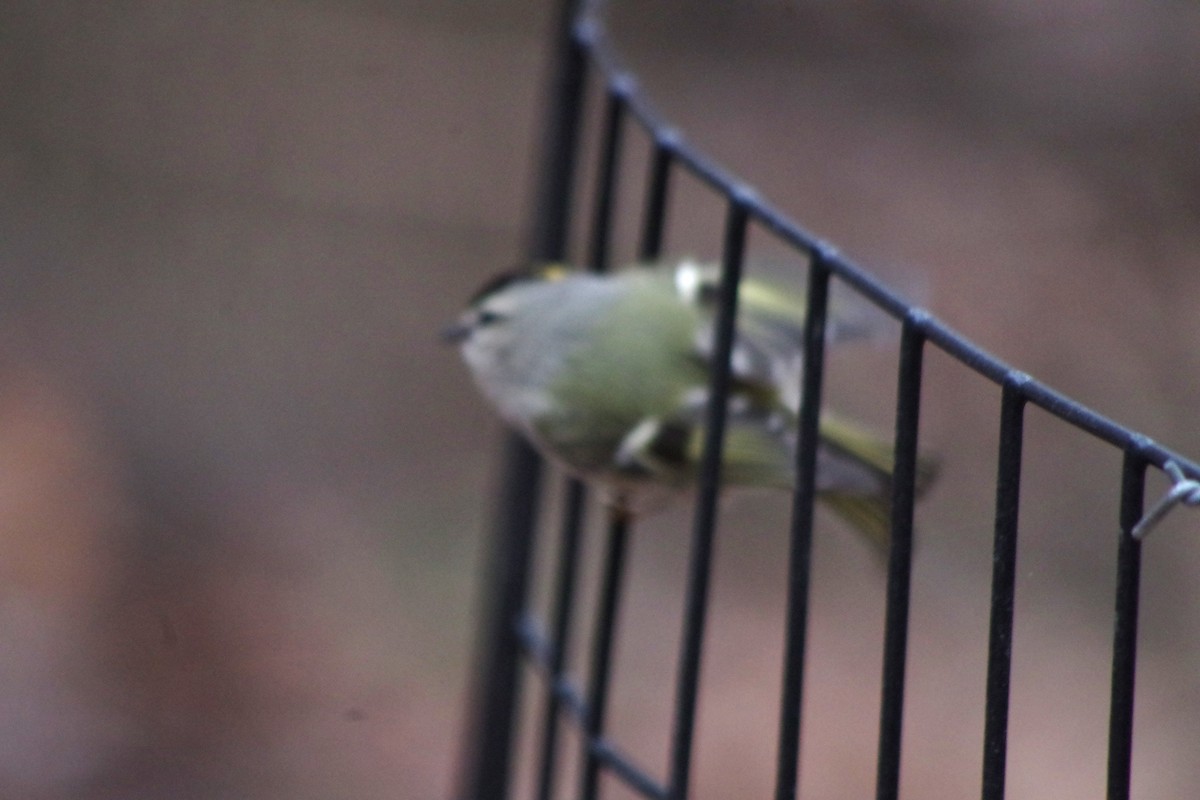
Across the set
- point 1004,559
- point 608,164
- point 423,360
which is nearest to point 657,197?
point 608,164

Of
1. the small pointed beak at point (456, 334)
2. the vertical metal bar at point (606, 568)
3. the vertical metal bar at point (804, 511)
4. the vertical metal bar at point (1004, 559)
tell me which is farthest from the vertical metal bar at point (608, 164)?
the vertical metal bar at point (1004, 559)

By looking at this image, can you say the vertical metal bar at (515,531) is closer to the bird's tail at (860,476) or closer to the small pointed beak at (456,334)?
the small pointed beak at (456,334)

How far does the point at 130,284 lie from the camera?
2227 millimetres

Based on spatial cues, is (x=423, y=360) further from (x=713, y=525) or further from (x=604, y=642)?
(x=713, y=525)

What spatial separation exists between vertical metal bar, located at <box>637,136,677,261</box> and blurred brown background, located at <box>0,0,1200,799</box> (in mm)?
355

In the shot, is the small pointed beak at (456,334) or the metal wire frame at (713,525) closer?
the metal wire frame at (713,525)

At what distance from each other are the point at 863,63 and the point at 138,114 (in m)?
1.08

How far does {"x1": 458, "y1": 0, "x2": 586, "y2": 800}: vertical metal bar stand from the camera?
1092 millimetres

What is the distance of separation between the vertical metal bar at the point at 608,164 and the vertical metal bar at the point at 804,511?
0.34m

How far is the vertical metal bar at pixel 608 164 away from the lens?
0.93 m

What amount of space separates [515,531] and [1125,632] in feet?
2.54

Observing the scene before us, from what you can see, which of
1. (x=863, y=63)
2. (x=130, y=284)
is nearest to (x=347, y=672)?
(x=130, y=284)

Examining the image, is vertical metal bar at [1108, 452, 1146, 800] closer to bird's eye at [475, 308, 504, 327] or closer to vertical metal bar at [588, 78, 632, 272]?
vertical metal bar at [588, 78, 632, 272]

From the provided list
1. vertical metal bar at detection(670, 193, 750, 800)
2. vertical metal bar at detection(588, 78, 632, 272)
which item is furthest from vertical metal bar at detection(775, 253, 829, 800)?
vertical metal bar at detection(588, 78, 632, 272)
